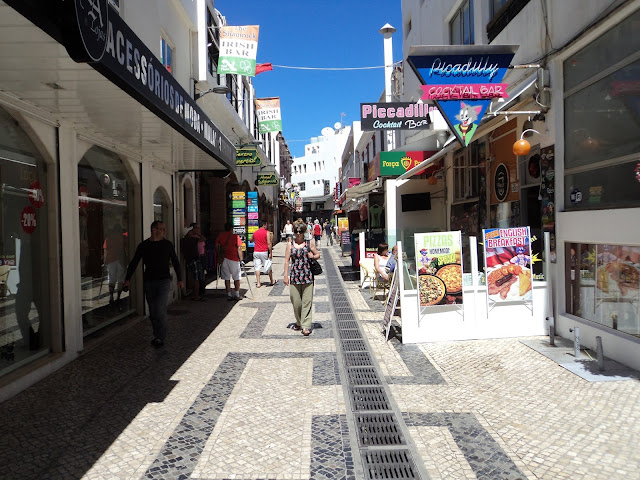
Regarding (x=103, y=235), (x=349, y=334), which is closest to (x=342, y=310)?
(x=349, y=334)

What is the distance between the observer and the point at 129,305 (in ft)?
27.3

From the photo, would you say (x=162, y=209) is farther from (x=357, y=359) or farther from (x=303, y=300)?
(x=357, y=359)

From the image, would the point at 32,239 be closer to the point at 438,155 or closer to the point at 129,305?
the point at 129,305

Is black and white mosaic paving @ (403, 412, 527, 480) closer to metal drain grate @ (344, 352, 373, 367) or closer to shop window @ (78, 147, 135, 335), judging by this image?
metal drain grate @ (344, 352, 373, 367)

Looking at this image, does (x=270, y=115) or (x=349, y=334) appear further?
(x=270, y=115)

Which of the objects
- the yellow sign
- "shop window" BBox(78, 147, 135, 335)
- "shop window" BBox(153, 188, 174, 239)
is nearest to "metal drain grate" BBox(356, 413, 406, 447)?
"shop window" BBox(78, 147, 135, 335)

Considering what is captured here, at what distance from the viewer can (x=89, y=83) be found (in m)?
4.12

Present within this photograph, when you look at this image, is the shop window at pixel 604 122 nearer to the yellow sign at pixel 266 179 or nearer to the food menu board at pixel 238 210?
the food menu board at pixel 238 210

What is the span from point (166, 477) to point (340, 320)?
528 centimetres

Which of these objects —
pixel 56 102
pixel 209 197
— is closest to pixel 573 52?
pixel 56 102

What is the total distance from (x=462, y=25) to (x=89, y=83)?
9.12m

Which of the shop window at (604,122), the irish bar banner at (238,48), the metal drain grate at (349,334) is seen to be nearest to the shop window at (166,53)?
the irish bar banner at (238,48)

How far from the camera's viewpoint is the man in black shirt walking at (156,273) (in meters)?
6.32

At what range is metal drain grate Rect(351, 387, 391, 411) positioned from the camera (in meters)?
4.31
